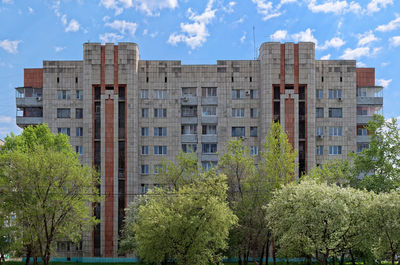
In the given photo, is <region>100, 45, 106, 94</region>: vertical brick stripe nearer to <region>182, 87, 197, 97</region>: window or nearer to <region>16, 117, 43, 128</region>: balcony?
<region>16, 117, 43, 128</region>: balcony

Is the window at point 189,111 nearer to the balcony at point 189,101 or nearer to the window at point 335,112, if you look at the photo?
the balcony at point 189,101

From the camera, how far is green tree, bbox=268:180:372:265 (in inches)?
1629

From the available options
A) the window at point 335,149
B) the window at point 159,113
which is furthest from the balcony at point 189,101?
the window at point 335,149

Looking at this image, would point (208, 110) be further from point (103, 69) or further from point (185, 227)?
point (185, 227)

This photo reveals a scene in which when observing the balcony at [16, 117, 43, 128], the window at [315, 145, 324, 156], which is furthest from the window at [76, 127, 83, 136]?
the window at [315, 145, 324, 156]

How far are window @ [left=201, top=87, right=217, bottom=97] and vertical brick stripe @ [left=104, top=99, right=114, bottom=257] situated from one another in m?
15.3

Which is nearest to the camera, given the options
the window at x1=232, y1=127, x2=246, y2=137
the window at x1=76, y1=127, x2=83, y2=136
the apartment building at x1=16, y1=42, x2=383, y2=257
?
the apartment building at x1=16, y1=42, x2=383, y2=257

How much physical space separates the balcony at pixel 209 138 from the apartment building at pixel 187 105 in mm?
170

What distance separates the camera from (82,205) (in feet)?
175

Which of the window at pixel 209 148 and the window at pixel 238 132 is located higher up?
the window at pixel 238 132

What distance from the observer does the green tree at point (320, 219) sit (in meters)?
41.4

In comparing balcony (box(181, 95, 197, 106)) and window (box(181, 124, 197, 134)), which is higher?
balcony (box(181, 95, 197, 106))

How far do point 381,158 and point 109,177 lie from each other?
41.2 meters

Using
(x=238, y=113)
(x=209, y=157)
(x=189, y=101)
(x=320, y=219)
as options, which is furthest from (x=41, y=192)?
(x=238, y=113)
